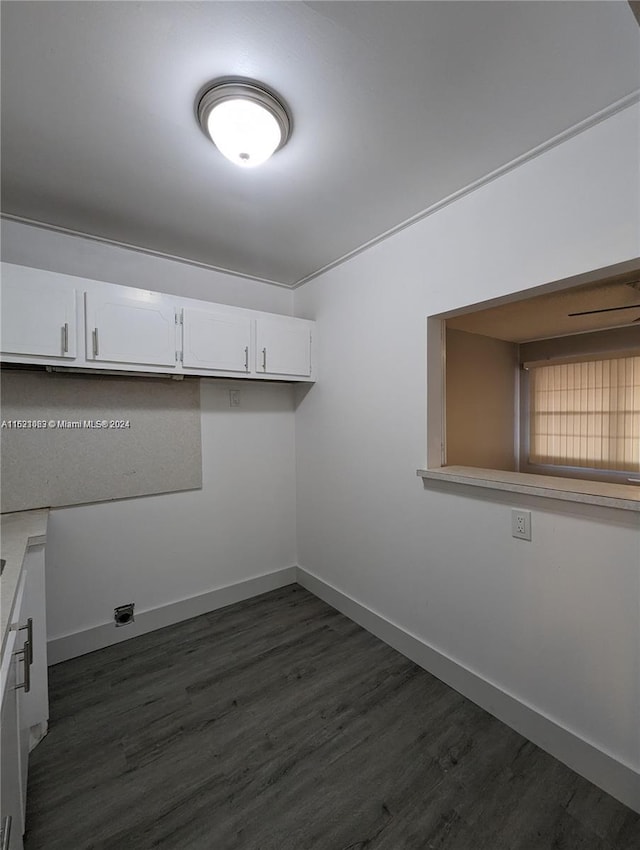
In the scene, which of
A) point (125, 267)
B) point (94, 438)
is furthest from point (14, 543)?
point (125, 267)

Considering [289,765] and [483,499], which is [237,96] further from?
[289,765]

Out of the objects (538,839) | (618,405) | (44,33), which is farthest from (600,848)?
(618,405)

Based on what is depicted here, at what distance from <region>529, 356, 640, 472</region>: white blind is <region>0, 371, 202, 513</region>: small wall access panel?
4071 mm

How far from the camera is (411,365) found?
2162 millimetres

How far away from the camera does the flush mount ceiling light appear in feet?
4.13

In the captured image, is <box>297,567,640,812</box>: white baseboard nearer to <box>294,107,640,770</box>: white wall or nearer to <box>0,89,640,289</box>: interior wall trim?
<box>294,107,640,770</box>: white wall

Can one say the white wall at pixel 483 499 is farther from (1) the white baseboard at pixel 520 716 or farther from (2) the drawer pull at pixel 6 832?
(2) the drawer pull at pixel 6 832

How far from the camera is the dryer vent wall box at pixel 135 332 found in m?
1.79

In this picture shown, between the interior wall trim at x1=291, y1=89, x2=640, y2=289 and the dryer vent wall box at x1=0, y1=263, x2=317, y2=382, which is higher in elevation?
the interior wall trim at x1=291, y1=89, x2=640, y2=289

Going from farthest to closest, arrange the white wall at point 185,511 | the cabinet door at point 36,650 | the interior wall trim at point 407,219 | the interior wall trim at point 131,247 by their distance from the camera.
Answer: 1. the white wall at point 185,511
2. the interior wall trim at point 131,247
3. the cabinet door at point 36,650
4. the interior wall trim at point 407,219

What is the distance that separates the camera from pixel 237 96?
1.26 m

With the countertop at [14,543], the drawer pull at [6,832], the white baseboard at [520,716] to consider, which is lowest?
the white baseboard at [520,716]

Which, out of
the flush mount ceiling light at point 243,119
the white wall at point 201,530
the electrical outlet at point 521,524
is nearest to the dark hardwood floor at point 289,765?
the white wall at point 201,530

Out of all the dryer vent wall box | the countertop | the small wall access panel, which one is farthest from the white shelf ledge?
the countertop
